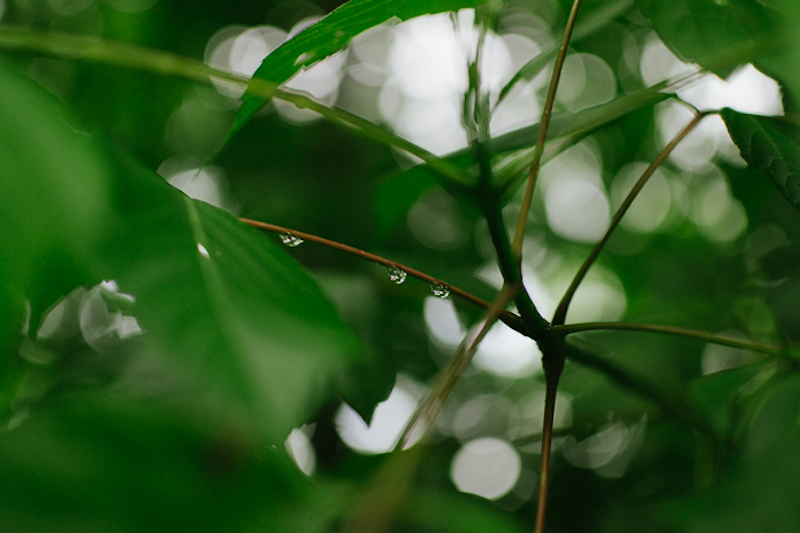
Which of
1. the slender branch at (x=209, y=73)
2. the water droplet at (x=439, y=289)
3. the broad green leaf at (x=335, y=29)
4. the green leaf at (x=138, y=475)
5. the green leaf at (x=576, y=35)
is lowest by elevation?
the green leaf at (x=138, y=475)

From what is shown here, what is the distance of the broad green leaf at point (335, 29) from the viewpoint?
0.96ft

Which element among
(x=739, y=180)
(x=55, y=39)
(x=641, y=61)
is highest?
(x=641, y=61)

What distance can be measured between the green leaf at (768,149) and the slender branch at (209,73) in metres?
0.17

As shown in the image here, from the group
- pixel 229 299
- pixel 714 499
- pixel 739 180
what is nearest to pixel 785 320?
pixel 739 180

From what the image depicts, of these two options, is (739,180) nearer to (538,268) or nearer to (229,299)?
(229,299)

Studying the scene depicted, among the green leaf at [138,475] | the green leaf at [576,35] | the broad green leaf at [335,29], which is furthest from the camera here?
the green leaf at [576,35]

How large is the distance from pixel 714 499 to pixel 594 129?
28 cm

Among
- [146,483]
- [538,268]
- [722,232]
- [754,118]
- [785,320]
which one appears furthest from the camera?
[538,268]

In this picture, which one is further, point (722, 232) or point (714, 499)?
point (722, 232)

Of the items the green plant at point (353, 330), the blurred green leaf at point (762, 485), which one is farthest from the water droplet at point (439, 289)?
the blurred green leaf at point (762, 485)

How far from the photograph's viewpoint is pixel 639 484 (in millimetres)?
795

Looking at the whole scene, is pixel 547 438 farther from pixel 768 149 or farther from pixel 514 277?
pixel 768 149

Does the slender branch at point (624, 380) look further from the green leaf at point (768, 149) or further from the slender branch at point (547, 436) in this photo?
the green leaf at point (768, 149)

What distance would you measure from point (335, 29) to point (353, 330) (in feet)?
0.58
